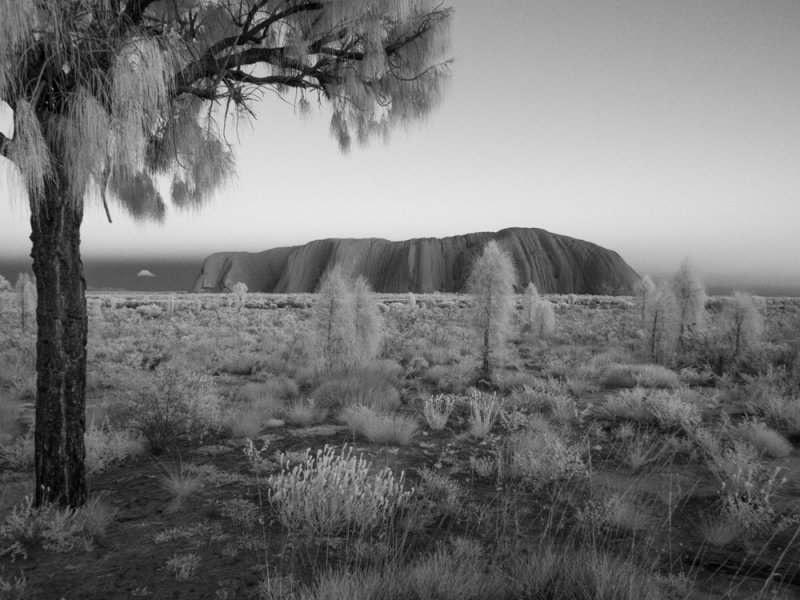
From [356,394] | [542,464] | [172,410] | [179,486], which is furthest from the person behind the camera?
[356,394]

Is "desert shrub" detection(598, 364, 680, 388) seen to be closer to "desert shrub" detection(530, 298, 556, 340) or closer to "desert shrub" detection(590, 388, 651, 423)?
"desert shrub" detection(590, 388, 651, 423)

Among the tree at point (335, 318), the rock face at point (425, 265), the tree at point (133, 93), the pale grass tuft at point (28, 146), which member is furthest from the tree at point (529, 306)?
the rock face at point (425, 265)

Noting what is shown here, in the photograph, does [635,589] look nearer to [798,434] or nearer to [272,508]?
[272,508]

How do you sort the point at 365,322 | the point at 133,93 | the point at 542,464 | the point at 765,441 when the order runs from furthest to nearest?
the point at 365,322 < the point at 765,441 < the point at 542,464 < the point at 133,93

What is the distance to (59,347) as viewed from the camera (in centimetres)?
312

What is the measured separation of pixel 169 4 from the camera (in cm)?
354

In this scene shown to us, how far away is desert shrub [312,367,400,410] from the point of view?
7.31 metres

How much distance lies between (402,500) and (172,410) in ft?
11.1

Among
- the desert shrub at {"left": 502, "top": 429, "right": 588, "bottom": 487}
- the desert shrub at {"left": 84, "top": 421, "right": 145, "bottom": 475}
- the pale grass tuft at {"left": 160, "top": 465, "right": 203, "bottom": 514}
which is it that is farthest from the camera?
the desert shrub at {"left": 84, "top": 421, "right": 145, "bottom": 475}

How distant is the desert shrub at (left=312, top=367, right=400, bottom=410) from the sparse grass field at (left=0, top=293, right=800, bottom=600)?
65mm

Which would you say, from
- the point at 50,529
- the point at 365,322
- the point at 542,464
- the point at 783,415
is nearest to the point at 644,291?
the point at 783,415

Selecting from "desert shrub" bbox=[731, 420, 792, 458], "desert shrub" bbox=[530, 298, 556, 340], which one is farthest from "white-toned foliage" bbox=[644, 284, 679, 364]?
"desert shrub" bbox=[731, 420, 792, 458]

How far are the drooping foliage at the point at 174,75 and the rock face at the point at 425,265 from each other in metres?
77.8

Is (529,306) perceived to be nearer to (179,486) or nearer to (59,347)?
(179,486)
